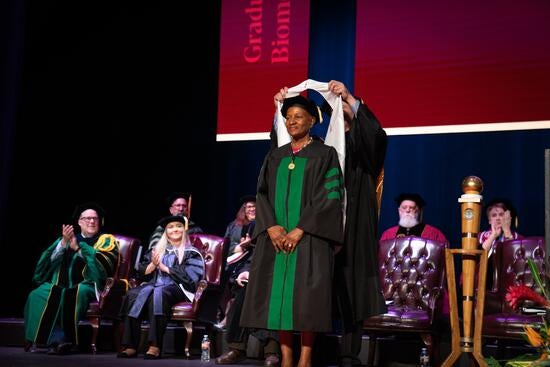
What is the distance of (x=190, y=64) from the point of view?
8461 mm

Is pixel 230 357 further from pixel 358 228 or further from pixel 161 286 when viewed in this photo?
pixel 358 228

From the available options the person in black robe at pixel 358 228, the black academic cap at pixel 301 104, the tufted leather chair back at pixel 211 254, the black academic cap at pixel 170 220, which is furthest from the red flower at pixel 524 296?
the black academic cap at pixel 170 220

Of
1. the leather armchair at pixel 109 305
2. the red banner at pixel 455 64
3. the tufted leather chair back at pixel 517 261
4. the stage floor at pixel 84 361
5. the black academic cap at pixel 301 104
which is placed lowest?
the stage floor at pixel 84 361

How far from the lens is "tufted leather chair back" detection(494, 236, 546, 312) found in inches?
210

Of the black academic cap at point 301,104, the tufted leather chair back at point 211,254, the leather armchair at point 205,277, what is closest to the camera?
the black academic cap at point 301,104

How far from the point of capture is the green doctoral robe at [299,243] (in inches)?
153

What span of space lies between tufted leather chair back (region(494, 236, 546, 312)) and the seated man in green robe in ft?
10.1

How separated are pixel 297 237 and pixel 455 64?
362 centimetres

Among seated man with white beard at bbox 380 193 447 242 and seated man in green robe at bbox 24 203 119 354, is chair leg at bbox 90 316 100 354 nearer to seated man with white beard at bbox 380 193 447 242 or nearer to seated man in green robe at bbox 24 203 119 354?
seated man in green robe at bbox 24 203 119 354

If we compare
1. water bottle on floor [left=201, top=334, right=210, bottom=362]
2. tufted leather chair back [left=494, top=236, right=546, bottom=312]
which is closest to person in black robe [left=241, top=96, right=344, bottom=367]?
water bottle on floor [left=201, top=334, right=210, bottom=362]

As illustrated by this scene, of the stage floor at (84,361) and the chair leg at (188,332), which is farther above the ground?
the chair leg at (188,332)

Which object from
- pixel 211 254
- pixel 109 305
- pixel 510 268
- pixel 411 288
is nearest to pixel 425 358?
pixel 411 288

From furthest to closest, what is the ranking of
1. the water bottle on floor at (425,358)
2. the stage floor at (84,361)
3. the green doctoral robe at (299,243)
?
the water bottle on floor at (425,358) < the stage floor at (84,361) < the green doctoral robe at (299,243)

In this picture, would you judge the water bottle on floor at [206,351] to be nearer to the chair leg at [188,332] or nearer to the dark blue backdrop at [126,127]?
the chair leg at [188,332]
